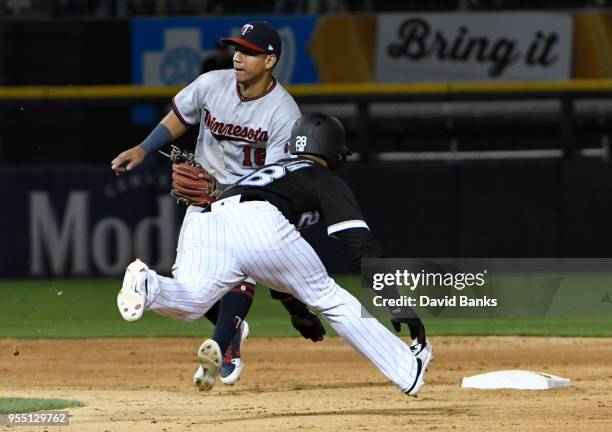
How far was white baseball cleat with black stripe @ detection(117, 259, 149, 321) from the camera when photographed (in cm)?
570

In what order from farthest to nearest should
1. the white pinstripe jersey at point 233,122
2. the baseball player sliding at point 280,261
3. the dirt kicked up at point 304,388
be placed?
the white pinstripe jersey at point 233,122 → the dirt kicked up at point 304,388 → the baseball player sliding at point 280,261

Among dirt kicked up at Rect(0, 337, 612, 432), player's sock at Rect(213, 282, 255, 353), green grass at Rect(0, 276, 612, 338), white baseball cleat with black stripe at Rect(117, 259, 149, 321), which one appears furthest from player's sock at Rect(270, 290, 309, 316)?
green grass at Rect(0, 276, 612, 338)

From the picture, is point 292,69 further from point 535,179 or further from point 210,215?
point 210,215

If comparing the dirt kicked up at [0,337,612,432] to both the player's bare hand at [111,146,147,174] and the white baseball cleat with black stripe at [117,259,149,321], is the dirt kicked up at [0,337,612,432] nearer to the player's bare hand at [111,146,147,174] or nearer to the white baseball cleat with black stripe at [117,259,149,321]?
the white baseball cleat with black stripe at [117,259,149,321]

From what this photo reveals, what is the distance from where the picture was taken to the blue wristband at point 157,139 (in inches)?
283

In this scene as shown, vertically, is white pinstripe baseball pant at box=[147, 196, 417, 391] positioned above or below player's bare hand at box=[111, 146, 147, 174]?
below

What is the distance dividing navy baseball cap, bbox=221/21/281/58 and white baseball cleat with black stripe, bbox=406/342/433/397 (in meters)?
1.75

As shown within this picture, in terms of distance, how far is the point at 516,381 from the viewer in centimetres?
732

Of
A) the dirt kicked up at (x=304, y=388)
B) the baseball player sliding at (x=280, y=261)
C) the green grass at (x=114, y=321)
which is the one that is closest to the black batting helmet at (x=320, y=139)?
the baseball player sliding at (x=280, y=261)

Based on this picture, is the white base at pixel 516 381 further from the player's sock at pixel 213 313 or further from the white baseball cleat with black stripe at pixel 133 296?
the white baseball cleat with black stripe at pixel 133 296

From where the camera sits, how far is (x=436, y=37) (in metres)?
16.2

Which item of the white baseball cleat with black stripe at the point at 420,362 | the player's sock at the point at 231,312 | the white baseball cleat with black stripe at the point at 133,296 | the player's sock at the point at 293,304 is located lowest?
the player's sock at the point at 293,304

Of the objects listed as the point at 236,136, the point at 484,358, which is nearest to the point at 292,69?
the point at 484,358

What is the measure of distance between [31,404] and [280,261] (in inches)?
63.9
